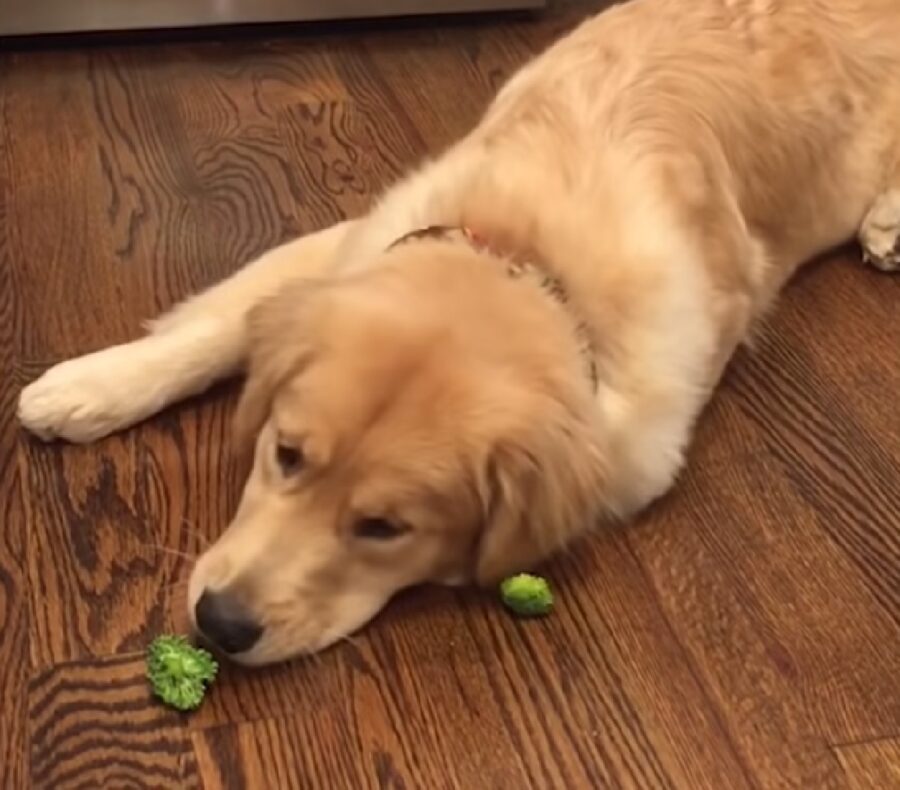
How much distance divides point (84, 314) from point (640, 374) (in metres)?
0.80

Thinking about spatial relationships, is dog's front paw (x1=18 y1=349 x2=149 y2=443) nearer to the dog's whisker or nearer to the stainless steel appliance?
the dog's whisker

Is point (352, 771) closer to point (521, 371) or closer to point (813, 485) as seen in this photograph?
point (521, 371)

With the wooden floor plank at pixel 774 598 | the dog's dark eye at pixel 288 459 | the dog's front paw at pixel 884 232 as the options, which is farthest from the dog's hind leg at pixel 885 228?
the dog's dark eye at pixel 288 459

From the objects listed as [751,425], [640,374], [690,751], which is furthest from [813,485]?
[690,751]

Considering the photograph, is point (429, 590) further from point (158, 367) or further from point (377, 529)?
point (158, 367)

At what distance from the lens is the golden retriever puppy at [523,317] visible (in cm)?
153

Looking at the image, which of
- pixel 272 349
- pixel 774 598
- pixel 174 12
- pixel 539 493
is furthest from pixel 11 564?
pixel 174 12

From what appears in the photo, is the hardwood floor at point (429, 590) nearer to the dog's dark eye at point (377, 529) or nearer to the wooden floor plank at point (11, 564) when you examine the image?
the wooden floor plank at point (11, 564)

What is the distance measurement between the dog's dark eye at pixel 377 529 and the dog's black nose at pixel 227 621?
0.14 meters

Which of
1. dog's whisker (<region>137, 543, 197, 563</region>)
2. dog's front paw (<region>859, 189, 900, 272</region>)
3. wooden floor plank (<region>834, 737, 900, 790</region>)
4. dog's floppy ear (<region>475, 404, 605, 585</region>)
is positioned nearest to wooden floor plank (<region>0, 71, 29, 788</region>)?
dog's whisker (<region>137, 543, 197, 563</region>)

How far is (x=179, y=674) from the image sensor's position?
155cm

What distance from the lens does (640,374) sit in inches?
69.7

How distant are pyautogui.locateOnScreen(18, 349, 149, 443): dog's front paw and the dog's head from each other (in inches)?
11.1

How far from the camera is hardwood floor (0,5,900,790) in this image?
155cm
